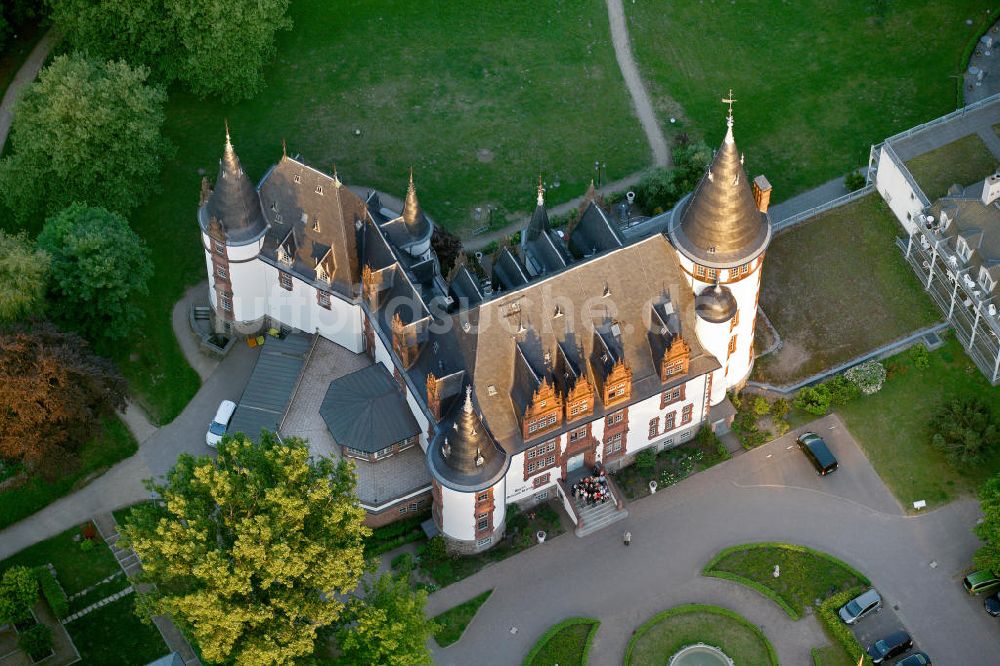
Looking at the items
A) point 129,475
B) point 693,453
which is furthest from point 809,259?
point 129,475

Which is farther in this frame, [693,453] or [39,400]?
[693,453]

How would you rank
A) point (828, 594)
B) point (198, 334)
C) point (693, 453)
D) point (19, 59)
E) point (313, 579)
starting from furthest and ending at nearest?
point (19, 59)
point (198, 334)
point (693, 453)
point (828, 594)
point (313, 579)

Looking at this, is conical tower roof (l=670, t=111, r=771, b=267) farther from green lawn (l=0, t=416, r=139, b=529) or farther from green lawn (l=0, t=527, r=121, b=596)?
green lawn (l=0, t=527, r=121, b=596)

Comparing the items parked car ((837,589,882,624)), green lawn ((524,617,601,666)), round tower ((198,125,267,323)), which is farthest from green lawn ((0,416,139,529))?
parked car ((837,589,882,624))

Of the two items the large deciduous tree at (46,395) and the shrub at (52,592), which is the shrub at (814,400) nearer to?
the large deciduous tree at (46,395)

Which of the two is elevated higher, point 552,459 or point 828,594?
point 552,459

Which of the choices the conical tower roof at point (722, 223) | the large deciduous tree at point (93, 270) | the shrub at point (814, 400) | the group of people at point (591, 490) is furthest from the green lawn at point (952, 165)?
the large deciduous tree at point (93, 270)

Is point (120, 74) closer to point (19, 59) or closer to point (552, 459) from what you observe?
point (19, 59)
